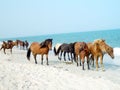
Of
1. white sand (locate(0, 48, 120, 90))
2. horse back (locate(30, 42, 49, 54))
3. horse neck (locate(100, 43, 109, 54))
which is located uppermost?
horse neck (locate(100, 43, 109, 54))

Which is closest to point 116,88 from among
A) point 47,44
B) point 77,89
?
point 77,89

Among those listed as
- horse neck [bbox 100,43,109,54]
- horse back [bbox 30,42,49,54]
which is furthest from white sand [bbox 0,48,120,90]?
horse back [bbox 30,42,49,54]

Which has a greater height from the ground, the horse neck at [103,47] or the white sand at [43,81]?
the horse neck at [103,47]

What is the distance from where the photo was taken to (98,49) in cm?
1532

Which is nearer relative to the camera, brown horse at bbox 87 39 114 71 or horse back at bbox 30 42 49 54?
brown horse at bbox 87 39 114 71

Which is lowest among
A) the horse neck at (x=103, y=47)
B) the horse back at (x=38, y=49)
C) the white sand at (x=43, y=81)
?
the white sand at (x=43, y=81)

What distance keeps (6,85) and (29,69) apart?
2461mm

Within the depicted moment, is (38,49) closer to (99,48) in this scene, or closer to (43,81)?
(99,48)

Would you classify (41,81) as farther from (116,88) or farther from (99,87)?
(116,88)

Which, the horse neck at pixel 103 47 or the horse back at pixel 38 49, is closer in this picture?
the horse neck at pixel 103 47

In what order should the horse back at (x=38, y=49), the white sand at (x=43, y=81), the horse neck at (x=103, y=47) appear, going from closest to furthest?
the white sand at (x=43, y=81) < the horse neck at (x=103, y=47) < the horse back at (x=38, y=49)

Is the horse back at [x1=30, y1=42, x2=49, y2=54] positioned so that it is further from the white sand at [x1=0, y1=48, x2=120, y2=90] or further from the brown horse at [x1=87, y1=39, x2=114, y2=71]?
the white sand at [x1=0, y1=48, x2=120, y2=90]

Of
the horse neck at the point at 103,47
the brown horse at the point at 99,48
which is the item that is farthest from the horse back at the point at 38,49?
the horse neck at the point at 103,47

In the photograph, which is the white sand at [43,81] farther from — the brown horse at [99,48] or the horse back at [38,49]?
the horse back at [38,49]
